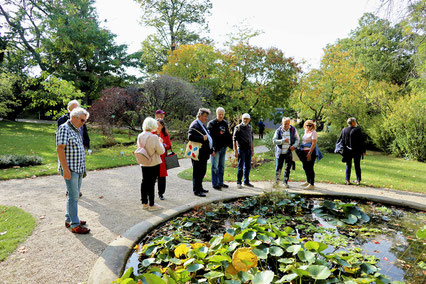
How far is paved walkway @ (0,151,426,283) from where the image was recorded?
8.81 ft

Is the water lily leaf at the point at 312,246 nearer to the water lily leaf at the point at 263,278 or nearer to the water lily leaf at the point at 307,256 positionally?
the water lily leaf at the point at 307,256

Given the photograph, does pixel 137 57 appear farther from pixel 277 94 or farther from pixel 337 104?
pixel 337 104

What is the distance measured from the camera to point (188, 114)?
695 inches

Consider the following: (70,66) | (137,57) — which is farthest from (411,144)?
(70,66)

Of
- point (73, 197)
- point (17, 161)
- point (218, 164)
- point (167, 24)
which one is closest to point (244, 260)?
point (73, 197)

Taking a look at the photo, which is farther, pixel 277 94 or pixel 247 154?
pixel 277 94

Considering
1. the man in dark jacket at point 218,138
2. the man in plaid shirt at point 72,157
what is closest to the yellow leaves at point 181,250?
the man in plaid shirt at point 72,157

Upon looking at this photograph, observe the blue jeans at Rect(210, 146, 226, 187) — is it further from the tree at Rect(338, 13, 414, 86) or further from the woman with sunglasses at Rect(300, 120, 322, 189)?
the tree at Rect(338, 13, 414, 86)

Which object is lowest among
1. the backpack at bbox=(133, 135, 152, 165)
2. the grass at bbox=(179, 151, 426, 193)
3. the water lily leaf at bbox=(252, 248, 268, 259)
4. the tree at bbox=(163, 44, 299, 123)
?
the grass at bbox=(179, 151, 426, 193)

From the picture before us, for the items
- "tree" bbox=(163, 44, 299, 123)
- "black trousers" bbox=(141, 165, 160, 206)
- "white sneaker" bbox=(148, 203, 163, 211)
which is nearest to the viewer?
"black trousers" bbox=(141, 165, 160, 206)

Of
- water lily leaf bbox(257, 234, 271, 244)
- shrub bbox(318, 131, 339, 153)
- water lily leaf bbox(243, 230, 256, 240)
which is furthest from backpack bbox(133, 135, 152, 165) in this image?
shrub bbox(318, 131, 339, 153)

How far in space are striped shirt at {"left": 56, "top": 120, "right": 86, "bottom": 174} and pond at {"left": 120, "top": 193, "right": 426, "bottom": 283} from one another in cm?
139

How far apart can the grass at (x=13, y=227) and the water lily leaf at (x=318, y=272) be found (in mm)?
3238

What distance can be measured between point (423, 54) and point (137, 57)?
24716mm
